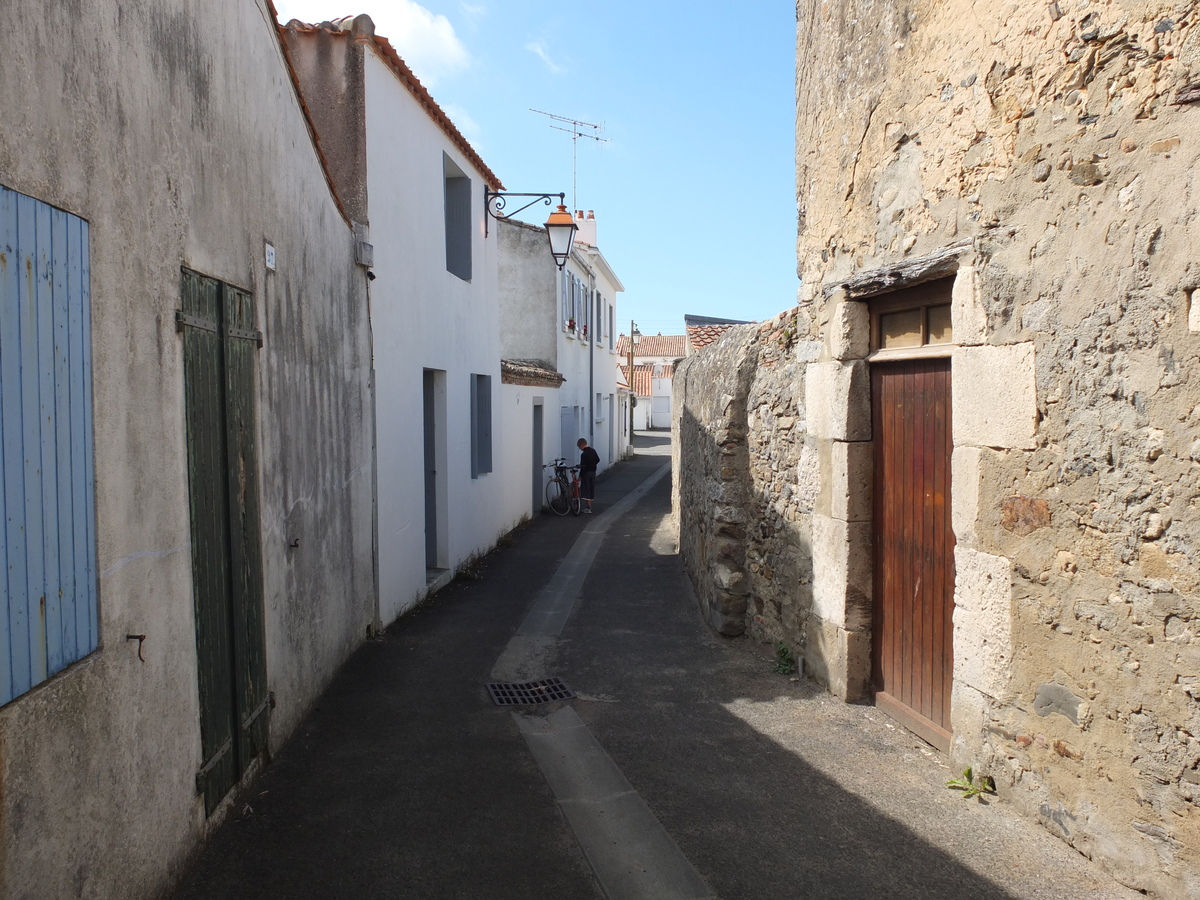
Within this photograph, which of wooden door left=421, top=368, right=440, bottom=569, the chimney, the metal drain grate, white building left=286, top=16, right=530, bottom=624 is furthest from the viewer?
the chimney

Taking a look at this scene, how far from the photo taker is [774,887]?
3.61 meters

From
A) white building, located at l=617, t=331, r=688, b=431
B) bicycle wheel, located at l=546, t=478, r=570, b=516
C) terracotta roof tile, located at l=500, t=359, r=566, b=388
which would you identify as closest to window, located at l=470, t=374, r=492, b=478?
terracotta roof tile, located at l=500, t=359, r=566, b=388

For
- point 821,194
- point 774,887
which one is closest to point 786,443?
point 821,194

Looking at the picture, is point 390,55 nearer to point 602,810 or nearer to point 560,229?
point 560,229

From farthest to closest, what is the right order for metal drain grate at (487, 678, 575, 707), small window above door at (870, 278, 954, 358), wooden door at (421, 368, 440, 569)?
1. wooden door at (421, 368, 440, 569)
2. metal drain grate at (487, 678, 575, 707)
3. small window above door at (870, 278, 954, 358)

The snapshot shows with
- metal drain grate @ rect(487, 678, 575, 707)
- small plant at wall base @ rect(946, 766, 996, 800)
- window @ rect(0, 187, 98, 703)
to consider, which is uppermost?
window @ rect(0, 187, 98, 703)

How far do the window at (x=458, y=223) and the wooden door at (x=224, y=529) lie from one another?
20.7 feet

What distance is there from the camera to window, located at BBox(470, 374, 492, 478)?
11508 mm

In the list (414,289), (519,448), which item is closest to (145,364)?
(414,289)

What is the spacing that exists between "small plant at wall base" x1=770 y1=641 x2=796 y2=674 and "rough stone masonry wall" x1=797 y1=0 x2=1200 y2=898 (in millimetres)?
1938

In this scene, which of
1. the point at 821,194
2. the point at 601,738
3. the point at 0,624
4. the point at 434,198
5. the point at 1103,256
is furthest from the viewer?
the point at 434,198

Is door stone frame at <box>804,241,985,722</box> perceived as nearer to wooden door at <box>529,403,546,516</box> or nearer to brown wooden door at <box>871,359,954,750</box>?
brown wooden door at <box>871,359,954,750</box>

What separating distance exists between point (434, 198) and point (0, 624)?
24.8 feet

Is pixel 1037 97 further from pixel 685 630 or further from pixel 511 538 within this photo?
pixel 511 538
